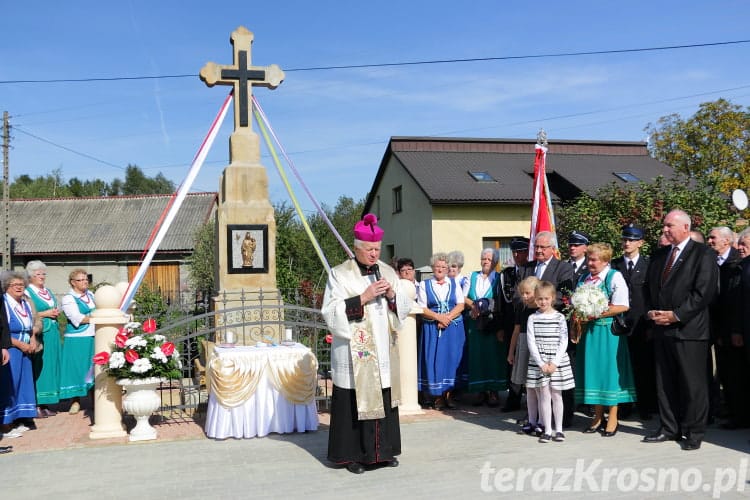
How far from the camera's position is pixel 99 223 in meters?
33.3

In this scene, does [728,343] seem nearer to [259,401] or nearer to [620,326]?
[620,326]

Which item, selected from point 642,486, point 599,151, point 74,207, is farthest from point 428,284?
point 74,207

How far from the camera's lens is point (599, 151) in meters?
25.2

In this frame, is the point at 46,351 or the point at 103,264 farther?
the point at 103,264

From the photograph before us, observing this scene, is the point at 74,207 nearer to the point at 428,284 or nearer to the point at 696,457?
the point at 428,284

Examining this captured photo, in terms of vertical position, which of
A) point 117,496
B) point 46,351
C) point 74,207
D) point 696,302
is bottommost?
point 117,496

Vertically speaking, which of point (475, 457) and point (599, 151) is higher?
point (599, 151)

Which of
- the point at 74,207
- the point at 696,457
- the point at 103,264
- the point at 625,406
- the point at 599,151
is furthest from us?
the point at 74,207

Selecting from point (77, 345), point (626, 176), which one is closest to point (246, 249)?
point (77, 345)

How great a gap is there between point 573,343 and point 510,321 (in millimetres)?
1281

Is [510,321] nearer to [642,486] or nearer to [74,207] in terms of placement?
[642,486]

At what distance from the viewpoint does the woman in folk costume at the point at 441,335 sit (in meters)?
7.90

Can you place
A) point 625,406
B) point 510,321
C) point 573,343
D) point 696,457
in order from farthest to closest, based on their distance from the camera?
point 510,321, point 625,406, point 573,343, point 696,457

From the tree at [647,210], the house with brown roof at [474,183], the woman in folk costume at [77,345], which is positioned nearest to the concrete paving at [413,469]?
the woman in folk costume at [77,345]
